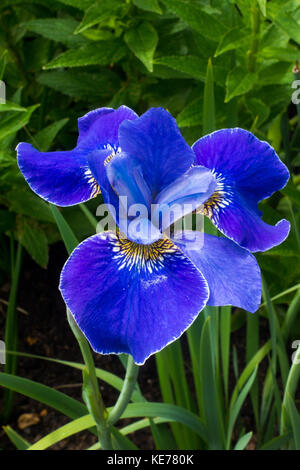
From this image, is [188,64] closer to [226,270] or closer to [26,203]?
[26,203]

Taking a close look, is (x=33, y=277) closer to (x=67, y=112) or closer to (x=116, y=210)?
(x=67, y=112)

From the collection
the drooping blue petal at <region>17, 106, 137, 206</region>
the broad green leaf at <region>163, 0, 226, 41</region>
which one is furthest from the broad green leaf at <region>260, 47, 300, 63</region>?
the drooping blue petal at <region>17, 106, 137, 206</region>

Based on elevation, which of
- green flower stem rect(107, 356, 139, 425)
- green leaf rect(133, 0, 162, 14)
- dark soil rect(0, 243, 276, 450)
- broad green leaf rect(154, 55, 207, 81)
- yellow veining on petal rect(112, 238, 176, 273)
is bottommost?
dark soil rect(0, 243, 276, 450)

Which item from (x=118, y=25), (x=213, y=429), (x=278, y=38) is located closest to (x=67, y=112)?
(x=118, y=25)

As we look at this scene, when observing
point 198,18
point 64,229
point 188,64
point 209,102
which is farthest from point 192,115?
point 64,229

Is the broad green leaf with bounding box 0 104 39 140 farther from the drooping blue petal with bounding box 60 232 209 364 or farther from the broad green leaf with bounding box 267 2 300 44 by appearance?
the drooping blue petal with bounding box 60 232 209 364

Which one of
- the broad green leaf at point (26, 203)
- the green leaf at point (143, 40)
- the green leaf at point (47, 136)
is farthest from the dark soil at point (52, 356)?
the green leaf at point (143, 40)
